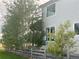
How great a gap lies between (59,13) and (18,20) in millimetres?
5511

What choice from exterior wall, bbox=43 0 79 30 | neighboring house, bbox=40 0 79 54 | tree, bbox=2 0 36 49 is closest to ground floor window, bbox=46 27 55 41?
neighboring house, bbox=40 0 79 54

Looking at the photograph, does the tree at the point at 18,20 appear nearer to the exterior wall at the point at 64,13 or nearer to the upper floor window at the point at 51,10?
the upper floor window at the point at 51,10

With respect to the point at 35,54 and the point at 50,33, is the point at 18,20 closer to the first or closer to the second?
the point at 35,54

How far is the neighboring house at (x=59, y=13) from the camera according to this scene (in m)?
22.3

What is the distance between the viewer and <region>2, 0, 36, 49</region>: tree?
2842cm

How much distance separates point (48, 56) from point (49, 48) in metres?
2.83

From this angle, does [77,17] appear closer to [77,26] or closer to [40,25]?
[77,26]

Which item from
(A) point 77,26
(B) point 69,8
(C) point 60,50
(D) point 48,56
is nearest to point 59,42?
(C) point 60,50

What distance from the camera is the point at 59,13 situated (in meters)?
25.5

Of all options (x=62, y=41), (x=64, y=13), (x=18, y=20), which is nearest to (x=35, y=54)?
(x=64, y=13)

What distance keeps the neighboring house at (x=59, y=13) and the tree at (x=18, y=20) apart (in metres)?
1.88

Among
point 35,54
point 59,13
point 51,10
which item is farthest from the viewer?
point 51,10

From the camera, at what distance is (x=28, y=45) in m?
28.9

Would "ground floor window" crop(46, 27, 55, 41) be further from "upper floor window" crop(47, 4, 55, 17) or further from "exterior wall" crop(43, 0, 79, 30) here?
"upper floor window" crop(47, 4, 55, 17)
